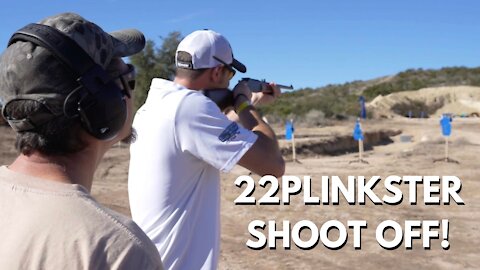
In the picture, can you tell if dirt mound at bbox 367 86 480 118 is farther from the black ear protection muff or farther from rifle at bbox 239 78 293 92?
the black ear protection muff

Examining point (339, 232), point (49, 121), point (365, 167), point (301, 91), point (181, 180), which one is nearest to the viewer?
point (49, 121)

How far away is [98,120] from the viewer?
1.34 meters

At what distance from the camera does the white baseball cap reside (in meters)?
2.50

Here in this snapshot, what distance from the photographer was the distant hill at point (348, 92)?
43.3m

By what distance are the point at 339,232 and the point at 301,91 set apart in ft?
218

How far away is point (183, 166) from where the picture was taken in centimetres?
231

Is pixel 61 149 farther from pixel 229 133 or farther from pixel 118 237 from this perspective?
pixel 229 133

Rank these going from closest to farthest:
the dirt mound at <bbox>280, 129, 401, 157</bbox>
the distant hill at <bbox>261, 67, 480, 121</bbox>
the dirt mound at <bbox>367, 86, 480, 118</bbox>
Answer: the dirt mound at <bbox>280, 129, 401, 157</bbox>, the distant hill at <bbox>261, 67, 480, 121</bbox>, the dirt mound at <bbox>367, 86, 480, 118</bbox>

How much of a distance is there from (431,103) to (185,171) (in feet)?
173

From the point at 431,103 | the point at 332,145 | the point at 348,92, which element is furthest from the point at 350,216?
the point at 348,92

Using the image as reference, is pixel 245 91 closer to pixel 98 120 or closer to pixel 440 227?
pixel 98 120

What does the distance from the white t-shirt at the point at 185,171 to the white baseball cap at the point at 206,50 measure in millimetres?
192

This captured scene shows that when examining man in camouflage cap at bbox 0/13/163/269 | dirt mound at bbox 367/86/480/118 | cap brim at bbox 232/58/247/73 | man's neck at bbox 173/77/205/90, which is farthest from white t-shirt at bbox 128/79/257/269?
dirt mound at bbox 367/86/480/118

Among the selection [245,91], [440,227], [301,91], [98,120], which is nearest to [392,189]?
[440,227]
